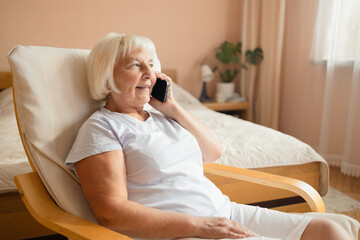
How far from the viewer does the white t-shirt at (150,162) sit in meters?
1.00

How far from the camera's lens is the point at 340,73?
9.55 feet

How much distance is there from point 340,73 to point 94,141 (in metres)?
2.70

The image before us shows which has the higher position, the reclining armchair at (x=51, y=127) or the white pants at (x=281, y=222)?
the reclining armchair at (x=51, y=127)

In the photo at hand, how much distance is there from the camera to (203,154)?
4.34 ft

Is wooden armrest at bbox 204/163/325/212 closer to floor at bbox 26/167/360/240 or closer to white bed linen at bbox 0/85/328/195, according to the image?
white bed linen at bbox 0/85/328/195

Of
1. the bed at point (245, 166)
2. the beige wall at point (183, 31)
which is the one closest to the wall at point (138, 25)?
the beige wall at point (183, 31)

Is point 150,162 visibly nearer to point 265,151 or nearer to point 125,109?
point 125,109

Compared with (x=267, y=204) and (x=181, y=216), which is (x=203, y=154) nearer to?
(x=181, y=216)

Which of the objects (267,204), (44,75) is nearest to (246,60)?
(267,204)

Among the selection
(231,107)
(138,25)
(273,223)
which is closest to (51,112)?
(273,223)

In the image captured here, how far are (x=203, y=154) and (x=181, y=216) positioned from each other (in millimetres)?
412

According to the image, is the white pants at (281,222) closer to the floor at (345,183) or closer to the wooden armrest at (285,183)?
the wooden armrest at (285,183)

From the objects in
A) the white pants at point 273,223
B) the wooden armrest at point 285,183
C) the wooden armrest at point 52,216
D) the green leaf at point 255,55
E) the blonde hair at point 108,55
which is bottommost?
the white pants at point 273,223

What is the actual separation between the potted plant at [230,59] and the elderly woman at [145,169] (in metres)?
2.77
